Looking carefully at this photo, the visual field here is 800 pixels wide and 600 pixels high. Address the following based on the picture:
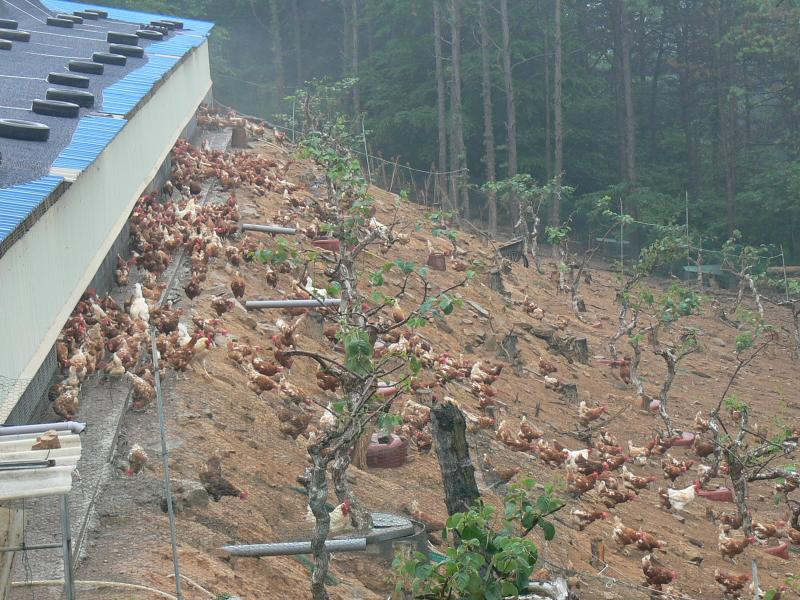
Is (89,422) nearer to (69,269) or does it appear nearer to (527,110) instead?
(69,269)

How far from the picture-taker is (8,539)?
225 inches

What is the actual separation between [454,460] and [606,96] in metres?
33.0

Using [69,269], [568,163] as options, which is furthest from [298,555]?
[568,163]

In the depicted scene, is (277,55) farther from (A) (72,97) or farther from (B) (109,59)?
(A) (72,97)

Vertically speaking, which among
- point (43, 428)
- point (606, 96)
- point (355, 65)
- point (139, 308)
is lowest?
point (606, 96)

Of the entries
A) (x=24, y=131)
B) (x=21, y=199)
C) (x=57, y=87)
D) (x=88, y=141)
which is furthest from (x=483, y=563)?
(x=57, y=87)

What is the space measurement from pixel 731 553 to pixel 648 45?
102 feet

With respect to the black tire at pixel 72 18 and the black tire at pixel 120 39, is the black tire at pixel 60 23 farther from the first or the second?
the black tire at pixel 120 39

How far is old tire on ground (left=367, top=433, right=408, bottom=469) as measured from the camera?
10.3 meters

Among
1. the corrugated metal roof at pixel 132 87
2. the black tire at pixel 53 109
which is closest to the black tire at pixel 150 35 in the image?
the corrugated metal roof at pixel 132 87

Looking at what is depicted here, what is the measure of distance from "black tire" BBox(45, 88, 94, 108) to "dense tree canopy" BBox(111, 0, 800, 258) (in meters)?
18.8

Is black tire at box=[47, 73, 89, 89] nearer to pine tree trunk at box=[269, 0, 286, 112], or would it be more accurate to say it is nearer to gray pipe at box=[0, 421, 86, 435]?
gray pipe at box=[0, 421, 86, 435]

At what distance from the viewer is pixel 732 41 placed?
3020 cm

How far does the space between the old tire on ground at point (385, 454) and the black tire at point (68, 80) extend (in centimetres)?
745
